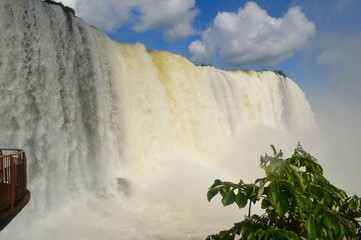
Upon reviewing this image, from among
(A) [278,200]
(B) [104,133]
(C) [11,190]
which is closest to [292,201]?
(A) [278,200]

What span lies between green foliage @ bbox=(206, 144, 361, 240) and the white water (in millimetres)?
9690

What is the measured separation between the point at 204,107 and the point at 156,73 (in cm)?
389

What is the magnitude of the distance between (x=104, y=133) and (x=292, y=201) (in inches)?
547

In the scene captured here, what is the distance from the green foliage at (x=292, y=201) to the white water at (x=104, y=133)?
9.69m

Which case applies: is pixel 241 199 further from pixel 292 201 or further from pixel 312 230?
pixel 312 230

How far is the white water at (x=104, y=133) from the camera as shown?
39.3ft

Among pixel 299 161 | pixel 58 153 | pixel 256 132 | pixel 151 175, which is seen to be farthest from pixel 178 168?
pixel 299 161

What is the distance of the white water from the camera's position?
39.3 ft

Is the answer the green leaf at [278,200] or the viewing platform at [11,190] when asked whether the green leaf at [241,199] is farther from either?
the viewing platform at [11,190]

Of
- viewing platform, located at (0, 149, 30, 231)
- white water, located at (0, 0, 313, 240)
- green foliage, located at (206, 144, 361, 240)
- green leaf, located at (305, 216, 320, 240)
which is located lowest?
green leaf, located at (305, 216, 320, 240)

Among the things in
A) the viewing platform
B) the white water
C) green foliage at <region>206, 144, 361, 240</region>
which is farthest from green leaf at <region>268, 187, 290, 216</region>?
the white water

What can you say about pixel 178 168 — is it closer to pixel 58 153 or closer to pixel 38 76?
pixel 58 153

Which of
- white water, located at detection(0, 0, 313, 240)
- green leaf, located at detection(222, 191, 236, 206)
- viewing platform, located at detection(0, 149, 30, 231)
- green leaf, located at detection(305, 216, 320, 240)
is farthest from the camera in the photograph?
white water, located at detection(0, 0, 313, 240)

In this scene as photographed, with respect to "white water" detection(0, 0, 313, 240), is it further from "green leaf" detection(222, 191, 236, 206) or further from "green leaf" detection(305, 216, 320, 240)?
"green leaf" detection(305, 216, 320, 240)
